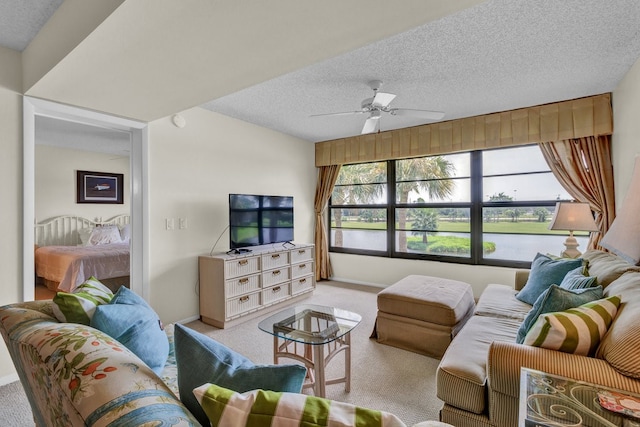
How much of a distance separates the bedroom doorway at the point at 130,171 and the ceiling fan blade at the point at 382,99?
227cm

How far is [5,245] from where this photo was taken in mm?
2156

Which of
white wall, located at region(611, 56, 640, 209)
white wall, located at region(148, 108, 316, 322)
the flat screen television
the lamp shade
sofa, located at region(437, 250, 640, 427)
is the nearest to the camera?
sofa, located at region(437, 250, 640, 427)

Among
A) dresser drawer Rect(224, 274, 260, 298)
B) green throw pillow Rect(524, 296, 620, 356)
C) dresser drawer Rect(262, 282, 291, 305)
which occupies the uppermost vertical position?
green throw pillow Rect(524, 296, 620, 356)

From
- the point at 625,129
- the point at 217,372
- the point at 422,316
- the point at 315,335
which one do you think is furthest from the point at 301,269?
the point at 625,129

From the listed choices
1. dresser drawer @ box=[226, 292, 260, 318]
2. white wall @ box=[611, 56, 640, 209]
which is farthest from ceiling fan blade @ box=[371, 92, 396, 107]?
dresser drawer @ box=[226, 292, 260, 318]

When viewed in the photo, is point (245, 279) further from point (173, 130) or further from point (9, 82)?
point (9, 82)

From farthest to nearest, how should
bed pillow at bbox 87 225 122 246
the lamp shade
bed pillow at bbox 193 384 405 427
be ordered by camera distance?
bed pillow at bbox 87 225 122 246, the lamp shade, bed pillow at bbox 193 384 405 427

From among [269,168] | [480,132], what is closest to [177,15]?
[269,168]

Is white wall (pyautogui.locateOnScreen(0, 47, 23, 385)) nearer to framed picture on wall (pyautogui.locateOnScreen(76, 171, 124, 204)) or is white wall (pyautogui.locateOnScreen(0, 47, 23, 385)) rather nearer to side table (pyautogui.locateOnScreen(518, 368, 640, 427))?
side table (pyautogui.locateOnScreen(518, 368, 640, 427))

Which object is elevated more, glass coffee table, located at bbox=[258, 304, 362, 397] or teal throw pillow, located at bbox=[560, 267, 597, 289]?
teal throw pillow, located at bbox=[560, 267, 597, 289]

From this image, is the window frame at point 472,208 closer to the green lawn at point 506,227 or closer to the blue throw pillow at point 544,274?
the green lawn at point 506,227

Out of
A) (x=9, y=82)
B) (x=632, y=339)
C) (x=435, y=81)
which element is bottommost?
(x=632, y=339)

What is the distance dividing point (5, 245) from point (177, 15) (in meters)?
2.17

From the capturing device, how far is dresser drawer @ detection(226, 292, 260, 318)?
320 cm
